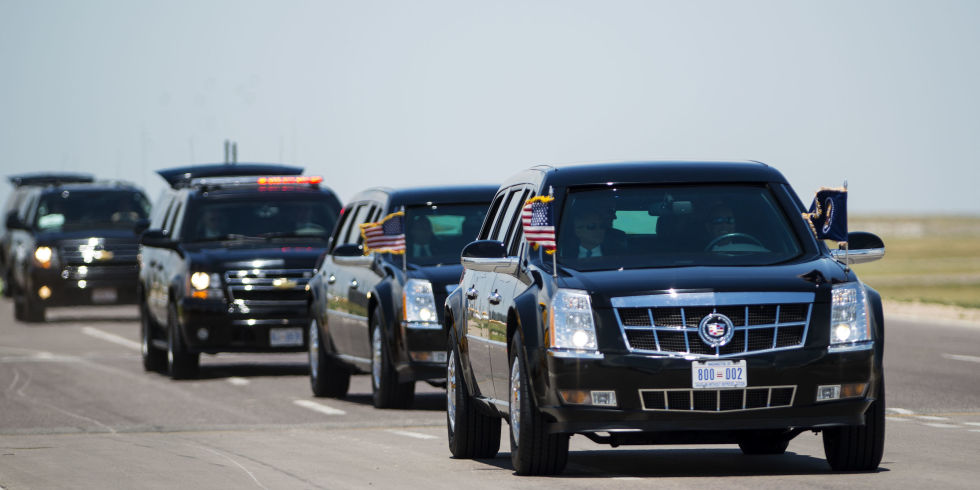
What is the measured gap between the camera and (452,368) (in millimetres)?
12961

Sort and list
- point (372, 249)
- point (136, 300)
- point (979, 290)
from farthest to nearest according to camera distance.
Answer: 1. point (979, 290)
2. point (136, 300)
3. point (372, 249)

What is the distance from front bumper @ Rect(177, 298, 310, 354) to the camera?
21.7 m

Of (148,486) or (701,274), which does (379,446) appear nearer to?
(148,486)

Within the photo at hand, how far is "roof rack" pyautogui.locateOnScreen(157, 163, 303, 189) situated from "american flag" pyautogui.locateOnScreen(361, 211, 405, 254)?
20.4ft

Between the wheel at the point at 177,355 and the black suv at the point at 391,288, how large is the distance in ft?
8.64

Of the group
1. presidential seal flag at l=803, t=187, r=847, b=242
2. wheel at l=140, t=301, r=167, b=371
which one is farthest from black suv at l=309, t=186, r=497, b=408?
presidential seal flag at l=803, t=187, r=847, b=242

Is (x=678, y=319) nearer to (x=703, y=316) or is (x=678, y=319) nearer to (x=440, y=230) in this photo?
(x=703, y=316)

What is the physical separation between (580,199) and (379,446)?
3032mm

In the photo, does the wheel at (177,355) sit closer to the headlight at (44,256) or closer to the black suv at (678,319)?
the black suv at (678,319)

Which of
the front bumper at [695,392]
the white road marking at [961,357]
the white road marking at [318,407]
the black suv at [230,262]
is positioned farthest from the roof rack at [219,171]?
the front bumper at [695,392]

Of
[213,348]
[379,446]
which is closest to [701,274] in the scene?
[379,446]

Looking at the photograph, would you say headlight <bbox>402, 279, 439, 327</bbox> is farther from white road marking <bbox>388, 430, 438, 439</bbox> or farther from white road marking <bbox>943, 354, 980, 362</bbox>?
white road marking <bbox>943, 354, 980, 362</bbox>

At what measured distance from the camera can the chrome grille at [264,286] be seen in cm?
2180

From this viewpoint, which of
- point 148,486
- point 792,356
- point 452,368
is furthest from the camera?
point 452,368
